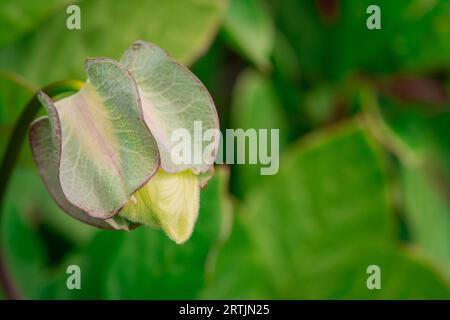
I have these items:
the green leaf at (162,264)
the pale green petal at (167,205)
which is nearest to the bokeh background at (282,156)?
the green leaf at (162,264)

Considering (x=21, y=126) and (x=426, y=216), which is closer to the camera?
(x=21, y=126)

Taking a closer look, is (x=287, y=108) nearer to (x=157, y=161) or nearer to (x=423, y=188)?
(x=423, y=188)

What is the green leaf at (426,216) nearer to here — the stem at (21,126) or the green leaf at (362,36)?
the green leaf at (362,36)

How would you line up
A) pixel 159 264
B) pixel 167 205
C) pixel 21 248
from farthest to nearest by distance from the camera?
1. pixel 21 248
2. pixel 159 264
3. pixel 167 205

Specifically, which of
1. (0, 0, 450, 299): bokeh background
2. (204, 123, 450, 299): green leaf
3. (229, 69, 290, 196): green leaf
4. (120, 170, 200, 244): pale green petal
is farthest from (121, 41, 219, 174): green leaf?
(229, 69, 290, 196): green leaf

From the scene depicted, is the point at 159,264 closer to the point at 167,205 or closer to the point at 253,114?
the point at 167,205

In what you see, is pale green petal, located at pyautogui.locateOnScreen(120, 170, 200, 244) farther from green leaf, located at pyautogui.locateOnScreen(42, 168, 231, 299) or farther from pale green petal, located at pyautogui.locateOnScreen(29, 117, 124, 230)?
green leaf, located at pyautogui.locateOnScreen(42, 168, 231, 299)

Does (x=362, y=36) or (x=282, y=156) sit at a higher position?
(x=362, y=36)

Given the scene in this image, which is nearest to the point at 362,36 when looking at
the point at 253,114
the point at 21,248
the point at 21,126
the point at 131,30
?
the point at 253,114
